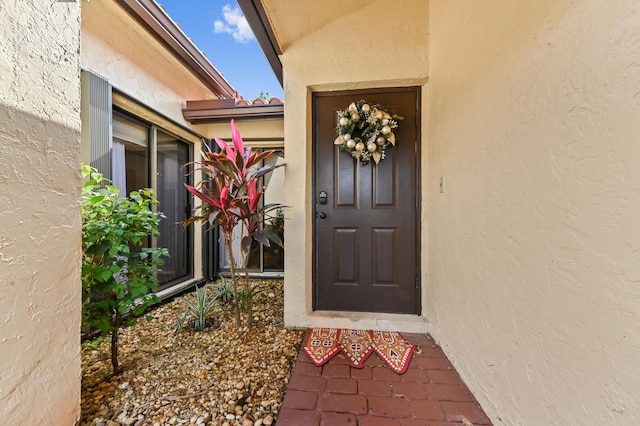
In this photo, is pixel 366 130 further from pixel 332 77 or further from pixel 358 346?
pixel 358 346

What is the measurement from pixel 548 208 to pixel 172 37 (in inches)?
128

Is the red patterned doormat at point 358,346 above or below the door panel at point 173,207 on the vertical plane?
below

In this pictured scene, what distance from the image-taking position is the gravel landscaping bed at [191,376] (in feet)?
3.90

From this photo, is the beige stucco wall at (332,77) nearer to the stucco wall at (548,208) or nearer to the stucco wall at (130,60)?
the stucco wall at (548,208)

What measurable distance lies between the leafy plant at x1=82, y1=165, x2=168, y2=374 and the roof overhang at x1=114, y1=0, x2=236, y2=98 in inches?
64.8

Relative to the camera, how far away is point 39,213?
94 centimetres

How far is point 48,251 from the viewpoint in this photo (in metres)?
0.97

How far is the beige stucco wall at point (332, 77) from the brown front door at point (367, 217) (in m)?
0.09

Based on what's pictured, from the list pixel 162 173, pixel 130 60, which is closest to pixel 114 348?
pixel 162 173

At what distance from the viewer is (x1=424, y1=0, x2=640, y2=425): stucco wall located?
625 millimetres

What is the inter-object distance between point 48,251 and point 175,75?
261 centimetres

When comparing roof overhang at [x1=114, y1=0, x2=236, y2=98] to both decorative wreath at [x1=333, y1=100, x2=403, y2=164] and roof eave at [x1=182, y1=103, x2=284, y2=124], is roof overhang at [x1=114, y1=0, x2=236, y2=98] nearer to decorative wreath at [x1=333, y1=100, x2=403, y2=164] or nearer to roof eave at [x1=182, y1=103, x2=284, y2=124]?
roof eave at [x1=182, y1=103, x2=284, y2=124]

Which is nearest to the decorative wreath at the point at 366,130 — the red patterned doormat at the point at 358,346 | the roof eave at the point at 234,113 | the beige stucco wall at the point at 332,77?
Result: the beige stucco wall at the point at 332,77

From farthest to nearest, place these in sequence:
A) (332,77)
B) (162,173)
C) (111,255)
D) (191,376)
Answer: (162,173), (332,77), (191,376), (111,255)
